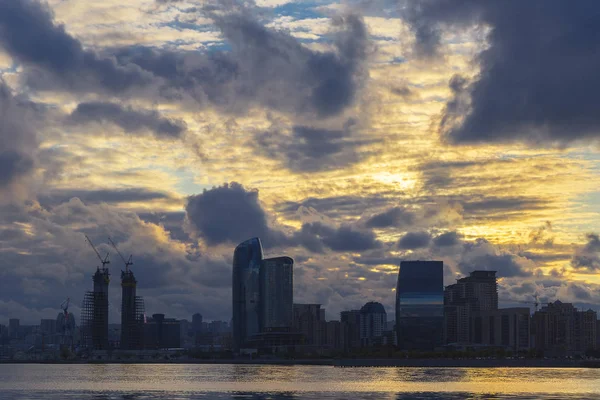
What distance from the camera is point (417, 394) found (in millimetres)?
196250

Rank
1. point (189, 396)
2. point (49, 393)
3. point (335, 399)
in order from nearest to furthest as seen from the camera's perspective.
→ point (335, 399), point (189, 396), point (49, 393)

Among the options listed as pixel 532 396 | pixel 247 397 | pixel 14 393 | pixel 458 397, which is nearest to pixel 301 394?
pixel 247 397

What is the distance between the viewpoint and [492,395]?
7648 inches

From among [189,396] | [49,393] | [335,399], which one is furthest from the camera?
[49,393]

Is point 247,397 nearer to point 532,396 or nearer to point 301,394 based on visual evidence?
point 301,394

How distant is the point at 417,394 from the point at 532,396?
22866mm

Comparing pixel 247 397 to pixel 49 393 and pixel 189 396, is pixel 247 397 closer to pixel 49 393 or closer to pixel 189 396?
pixel 189 396

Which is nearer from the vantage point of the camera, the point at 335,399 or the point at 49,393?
the point at 335,399

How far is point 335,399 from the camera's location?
174250 millimetres

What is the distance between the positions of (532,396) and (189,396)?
68191 millimetres

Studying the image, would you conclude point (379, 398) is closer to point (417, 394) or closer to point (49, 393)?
point (417, 394)

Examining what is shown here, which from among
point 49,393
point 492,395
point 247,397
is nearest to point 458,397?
point 492,395

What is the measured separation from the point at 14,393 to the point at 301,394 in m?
59.6

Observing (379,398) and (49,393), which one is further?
(49,393)
